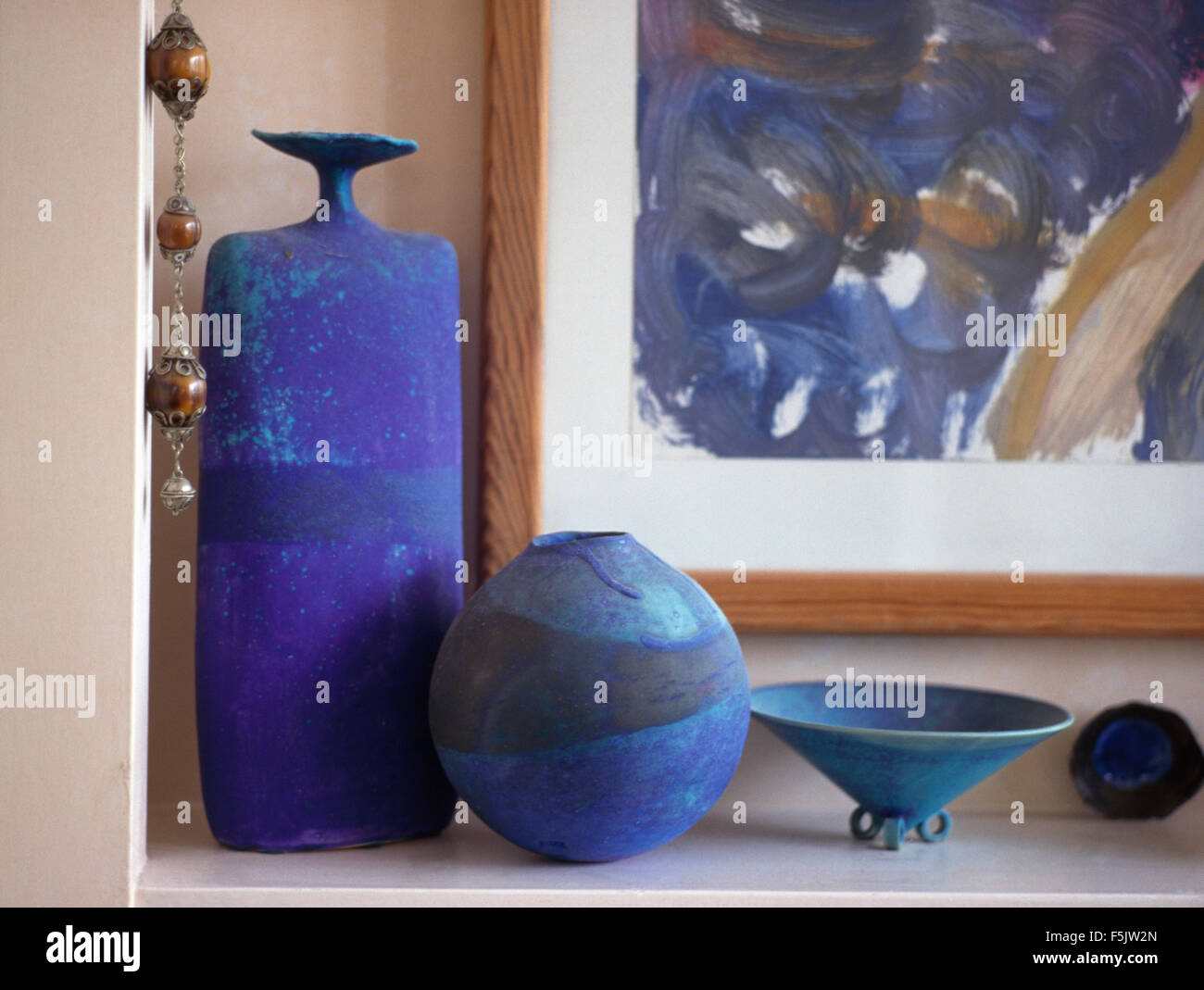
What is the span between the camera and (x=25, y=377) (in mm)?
718

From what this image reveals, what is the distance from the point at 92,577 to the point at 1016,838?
0.67 metres

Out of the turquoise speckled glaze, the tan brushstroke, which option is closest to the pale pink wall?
the turquoise speckled glaze

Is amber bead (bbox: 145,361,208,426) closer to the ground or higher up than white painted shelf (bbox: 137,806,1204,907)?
higher up

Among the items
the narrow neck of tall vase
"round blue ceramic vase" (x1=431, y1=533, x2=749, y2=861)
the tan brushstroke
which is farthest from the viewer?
the tan brushstroke

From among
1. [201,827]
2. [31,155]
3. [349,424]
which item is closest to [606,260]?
[349,424]

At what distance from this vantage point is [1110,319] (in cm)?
98

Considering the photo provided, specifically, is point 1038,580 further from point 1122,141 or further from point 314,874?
point 314,874

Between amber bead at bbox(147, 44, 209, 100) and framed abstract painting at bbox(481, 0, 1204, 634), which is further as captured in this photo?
framed abstract painting at bbox(481, 0, 1204, 634)

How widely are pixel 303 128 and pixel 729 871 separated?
2.10 ft

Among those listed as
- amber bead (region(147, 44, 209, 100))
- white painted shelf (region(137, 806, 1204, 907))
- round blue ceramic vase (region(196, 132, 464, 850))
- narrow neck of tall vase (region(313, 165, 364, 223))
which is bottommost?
white painted shelf (region(137, 806, 1204, 907))

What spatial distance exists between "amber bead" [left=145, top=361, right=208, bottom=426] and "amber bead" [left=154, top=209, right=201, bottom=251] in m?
0.08

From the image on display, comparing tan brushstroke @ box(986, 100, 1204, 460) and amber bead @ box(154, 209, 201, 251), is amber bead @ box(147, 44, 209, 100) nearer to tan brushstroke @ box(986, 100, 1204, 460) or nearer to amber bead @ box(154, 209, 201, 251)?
amber bead @ box(154, 209, 201, 251)

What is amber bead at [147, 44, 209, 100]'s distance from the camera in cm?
76

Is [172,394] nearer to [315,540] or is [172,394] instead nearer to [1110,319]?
[315,540]
